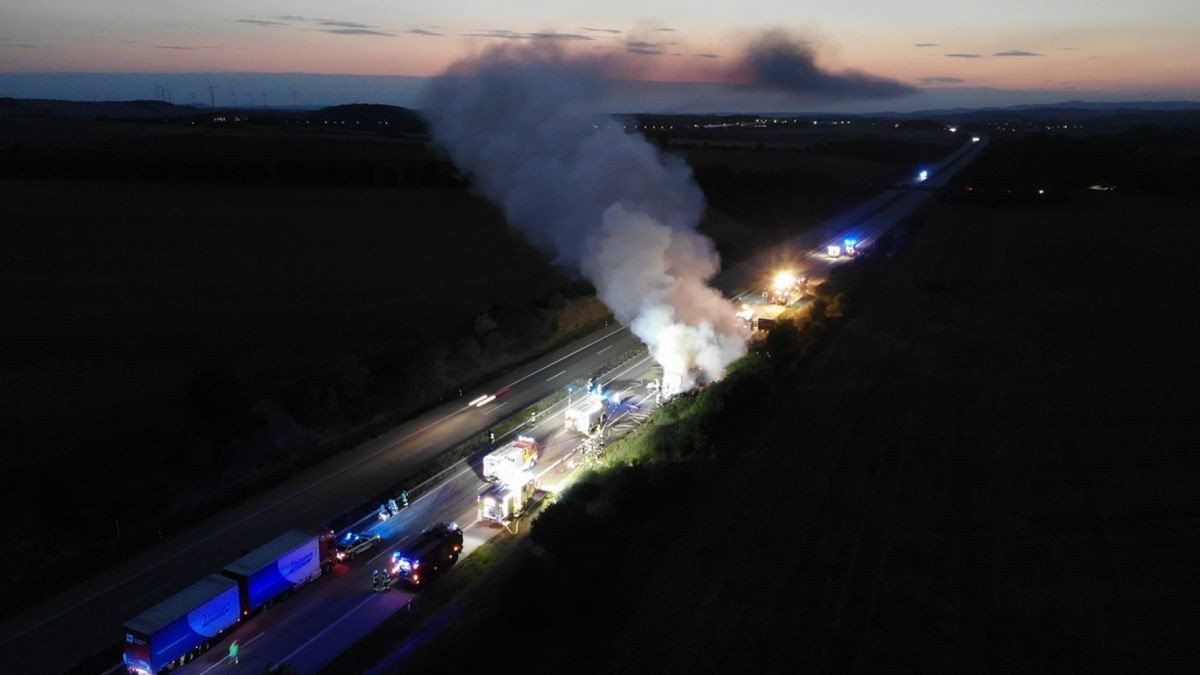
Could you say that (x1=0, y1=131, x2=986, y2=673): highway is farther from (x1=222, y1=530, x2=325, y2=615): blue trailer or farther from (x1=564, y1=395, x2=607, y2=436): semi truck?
(x1=564, y1=395, x2=607, y2=436): semi truck

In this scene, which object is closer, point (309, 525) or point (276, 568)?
point (276, 568)

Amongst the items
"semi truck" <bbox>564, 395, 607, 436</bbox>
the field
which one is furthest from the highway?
the field

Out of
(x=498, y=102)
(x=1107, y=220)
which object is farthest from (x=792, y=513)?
(x=1107, y=220)

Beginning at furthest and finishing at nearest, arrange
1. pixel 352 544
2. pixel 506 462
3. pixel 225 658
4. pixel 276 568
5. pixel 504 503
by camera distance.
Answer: pixel 506 462
pixel 504 503
pixel 352 544
pixel 276 568
pixel 225 658

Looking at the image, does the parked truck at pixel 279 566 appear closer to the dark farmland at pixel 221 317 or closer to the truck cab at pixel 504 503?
the truck cab at pixel 504 503

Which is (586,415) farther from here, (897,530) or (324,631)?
(324,631)

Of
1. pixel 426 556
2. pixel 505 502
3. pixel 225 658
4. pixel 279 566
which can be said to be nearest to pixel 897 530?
pixel 505 502

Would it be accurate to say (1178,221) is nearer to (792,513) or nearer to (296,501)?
(792,513)

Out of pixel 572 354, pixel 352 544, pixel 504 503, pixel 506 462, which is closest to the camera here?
pixel 352 544
